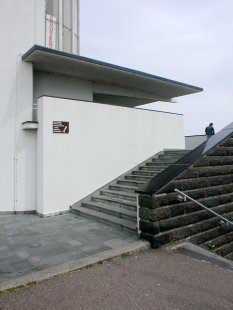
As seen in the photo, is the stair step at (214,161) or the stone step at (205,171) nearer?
the stone step at (205,171)

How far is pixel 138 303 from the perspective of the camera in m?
3.20

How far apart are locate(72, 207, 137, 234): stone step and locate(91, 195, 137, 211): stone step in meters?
0.46

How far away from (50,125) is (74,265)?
4.54 meters

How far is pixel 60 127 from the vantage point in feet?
25.8

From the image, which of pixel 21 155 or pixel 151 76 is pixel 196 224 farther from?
pixel 151 76

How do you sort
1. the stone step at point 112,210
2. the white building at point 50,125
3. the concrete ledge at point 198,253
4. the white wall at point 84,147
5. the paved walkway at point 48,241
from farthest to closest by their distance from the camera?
the white building at point 50,125, the white wall at point 84,147, the stone step at point 112,210, the concrete ledge at point 198,253, the paved walkway at point 48,241

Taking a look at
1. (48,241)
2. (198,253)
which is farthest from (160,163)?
(48,241)

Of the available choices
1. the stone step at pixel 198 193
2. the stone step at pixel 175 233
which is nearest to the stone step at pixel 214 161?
the stone step at pixel 198 193

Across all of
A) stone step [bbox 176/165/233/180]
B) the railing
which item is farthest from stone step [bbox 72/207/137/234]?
stone step [bbox 176/165/233/180]

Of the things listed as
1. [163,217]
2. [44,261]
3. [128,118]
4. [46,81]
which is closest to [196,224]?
[163,217]

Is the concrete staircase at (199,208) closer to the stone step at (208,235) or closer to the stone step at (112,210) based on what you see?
the stone step at (208,235)

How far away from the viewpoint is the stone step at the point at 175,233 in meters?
4.97

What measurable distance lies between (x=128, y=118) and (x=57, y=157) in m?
3.13

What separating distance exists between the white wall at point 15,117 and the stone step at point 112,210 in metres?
1.70
